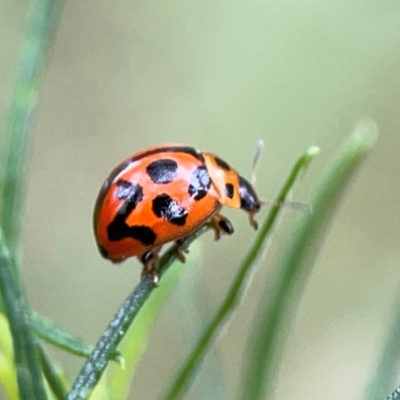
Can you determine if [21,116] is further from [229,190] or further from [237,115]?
[237,115]

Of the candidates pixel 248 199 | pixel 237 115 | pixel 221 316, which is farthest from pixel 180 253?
pixel 237 115

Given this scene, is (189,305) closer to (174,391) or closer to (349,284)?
(174,391)

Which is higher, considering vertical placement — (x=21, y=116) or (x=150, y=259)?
(x=21, y=116)

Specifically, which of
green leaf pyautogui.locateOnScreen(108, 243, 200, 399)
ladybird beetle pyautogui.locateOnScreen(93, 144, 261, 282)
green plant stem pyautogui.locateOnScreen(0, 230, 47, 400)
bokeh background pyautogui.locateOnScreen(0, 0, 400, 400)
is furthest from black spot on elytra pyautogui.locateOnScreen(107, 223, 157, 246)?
bokeh background pyautogui.locateOnScreen(0, 0, 400, 400)

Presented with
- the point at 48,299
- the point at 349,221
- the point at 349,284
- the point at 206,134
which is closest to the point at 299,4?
the point at 206,134

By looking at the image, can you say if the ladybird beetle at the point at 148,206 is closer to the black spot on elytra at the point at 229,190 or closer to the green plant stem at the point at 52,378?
the black spot on elytra at the point at 229,190

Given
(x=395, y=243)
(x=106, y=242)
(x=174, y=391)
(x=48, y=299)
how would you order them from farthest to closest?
(x=395, y=243) < (x=48, y=299) < (x=106, y=242) < (x=174, y=391)
